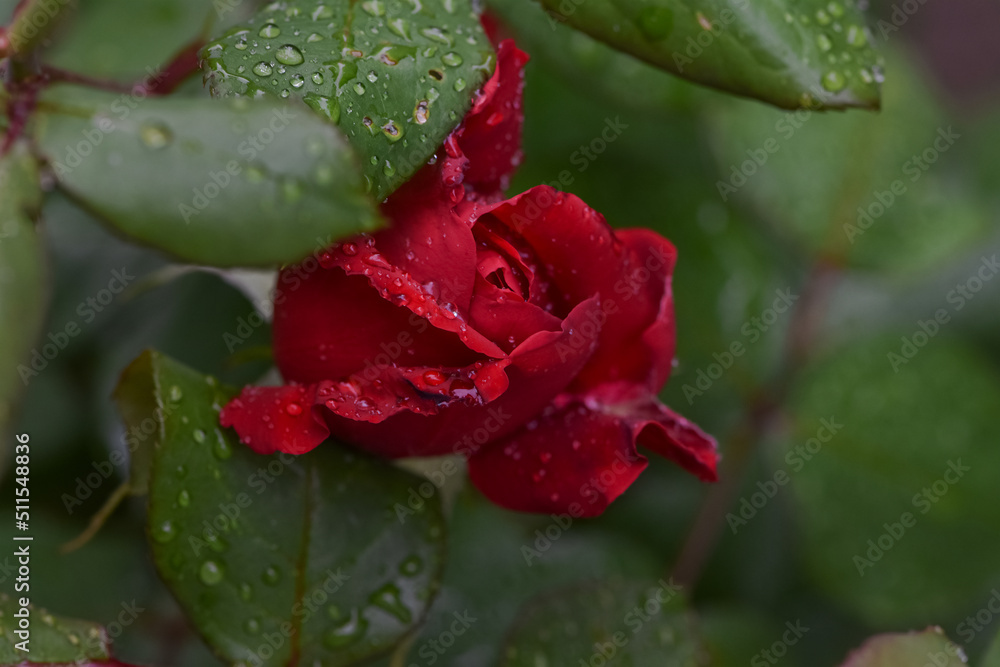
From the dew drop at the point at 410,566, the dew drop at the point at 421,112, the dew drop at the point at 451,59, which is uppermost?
the dew drop at the point at 451,59

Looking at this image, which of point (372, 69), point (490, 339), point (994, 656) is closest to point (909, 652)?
point (994, 656)

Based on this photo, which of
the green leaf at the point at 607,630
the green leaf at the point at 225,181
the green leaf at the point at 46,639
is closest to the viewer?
the green leaf at the point at 225,181

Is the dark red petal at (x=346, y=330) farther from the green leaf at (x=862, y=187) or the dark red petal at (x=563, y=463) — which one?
the green leaf at (x=862, y=187)

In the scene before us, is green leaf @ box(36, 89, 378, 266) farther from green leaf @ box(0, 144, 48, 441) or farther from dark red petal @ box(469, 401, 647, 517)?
dark red petal @ box(469, 401, 647, 517)

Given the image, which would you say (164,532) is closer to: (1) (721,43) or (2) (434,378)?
(2) (434,378)

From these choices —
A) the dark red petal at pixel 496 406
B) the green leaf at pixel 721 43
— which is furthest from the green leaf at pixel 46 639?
the green leaf at pixel 721 43

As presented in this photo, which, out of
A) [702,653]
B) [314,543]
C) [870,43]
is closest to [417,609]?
[314,543]
